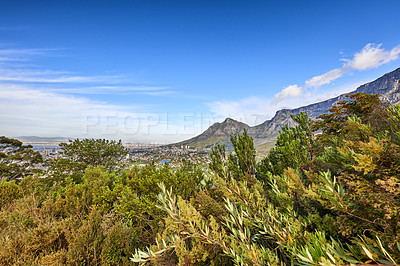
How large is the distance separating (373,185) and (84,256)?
518 centimetres

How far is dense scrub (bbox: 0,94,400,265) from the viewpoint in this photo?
1.42m

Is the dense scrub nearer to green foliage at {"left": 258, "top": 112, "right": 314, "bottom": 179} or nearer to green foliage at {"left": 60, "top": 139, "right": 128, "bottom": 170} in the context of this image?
green foliage at {"left": 258, "top": 112, "right": 314, "bottom": 179}

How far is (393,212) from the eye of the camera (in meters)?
1.31

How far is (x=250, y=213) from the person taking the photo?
186 cm

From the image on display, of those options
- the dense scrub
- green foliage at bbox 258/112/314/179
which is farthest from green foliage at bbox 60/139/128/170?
green foliage at bbox 258/112/314/179

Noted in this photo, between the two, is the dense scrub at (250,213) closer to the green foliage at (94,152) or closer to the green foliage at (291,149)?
the green foliage at (291,149)

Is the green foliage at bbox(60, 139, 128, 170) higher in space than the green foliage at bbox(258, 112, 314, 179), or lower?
lower

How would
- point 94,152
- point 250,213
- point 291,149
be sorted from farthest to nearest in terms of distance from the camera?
point 94,152 < point 291,149 < point 250,213

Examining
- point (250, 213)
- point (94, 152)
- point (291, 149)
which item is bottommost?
point (94, 152)

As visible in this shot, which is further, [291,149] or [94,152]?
[94,152]

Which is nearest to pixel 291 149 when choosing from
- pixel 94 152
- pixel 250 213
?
pixel 250 213

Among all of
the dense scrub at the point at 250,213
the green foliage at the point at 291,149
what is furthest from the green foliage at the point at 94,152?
the green foliage at the point at 291,149

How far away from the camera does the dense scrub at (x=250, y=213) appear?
1.42 m

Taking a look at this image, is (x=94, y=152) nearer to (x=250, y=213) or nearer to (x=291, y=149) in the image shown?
(x=291, y=149)
